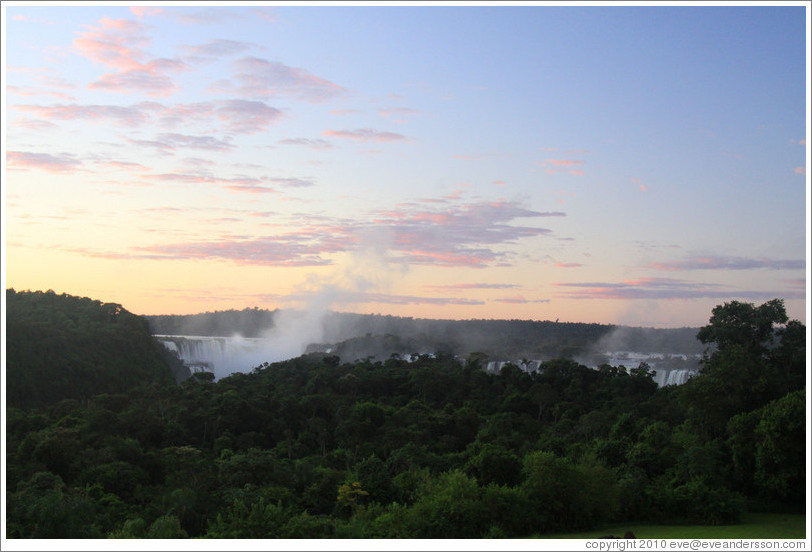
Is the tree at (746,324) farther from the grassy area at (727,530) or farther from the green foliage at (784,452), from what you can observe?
the grassy area at (727,530)

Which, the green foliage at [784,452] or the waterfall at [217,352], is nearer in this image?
the green foliage at [784,452]

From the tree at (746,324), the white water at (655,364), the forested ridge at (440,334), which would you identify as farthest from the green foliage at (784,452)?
the forested ridge at (440,334)

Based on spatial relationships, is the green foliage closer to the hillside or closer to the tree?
the tree

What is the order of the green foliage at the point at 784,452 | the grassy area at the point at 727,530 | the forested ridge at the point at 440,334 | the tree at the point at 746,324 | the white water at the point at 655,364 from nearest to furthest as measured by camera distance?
the grassy area at the point at 727,530 → the green foliage at the point at 784,452 → the tree at the point at 746,324 → the white water at the point at 655,364 → the forested ridge at the point at 440,334

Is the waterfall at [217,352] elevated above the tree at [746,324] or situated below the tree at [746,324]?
below

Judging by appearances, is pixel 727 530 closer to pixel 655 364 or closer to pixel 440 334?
pixel 655 364

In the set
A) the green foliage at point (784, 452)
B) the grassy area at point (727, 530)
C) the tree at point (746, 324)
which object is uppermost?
the tree at point (746, 324)
